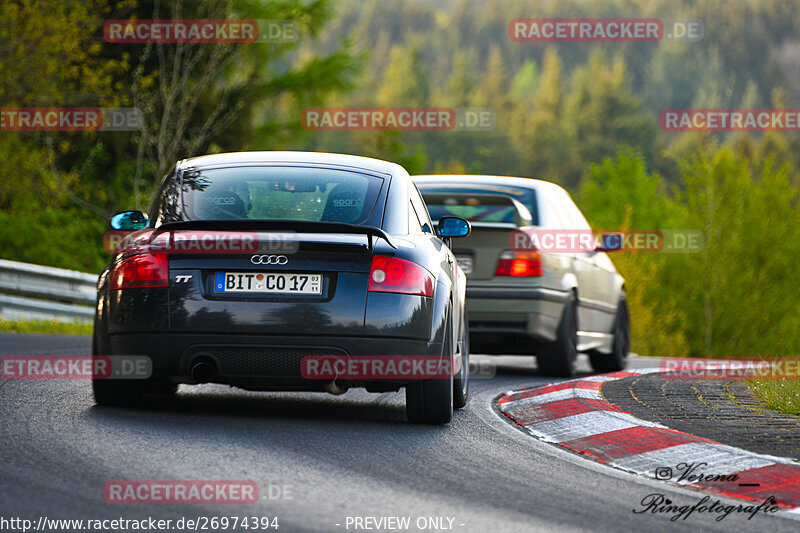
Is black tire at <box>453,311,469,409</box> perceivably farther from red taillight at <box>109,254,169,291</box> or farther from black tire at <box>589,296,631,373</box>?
black tire at <box>589,296,631,373</box>

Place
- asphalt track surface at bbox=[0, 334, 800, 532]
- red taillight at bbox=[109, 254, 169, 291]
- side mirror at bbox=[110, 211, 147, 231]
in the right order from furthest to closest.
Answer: side mirror at bbox=[110, 211, 147, 231] → red taillight at bbox=[109, 254, 169, 291] → asphalt track surface at bbox=[0, 334, 800, 532]

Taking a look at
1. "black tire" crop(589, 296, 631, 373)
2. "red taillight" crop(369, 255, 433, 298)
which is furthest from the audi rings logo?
"black tire" crop(589, 296, 631, 373)

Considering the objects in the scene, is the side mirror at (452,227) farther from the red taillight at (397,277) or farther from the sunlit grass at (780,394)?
the sunlit grass at (780,394)

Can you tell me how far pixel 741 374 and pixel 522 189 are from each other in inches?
103

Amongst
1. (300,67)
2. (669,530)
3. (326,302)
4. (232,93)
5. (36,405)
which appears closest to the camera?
(669,530)

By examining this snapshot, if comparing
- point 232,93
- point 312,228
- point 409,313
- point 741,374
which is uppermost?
point 232,93

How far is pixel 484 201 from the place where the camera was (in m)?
11.6

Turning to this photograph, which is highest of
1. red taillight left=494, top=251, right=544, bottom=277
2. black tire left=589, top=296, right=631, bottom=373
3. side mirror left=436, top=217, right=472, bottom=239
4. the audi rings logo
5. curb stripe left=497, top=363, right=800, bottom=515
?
side mirror left=436, top=217, right=472, bottom=239

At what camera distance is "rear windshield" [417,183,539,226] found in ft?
38.3

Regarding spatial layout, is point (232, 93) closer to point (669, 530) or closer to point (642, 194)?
point (669, 530)

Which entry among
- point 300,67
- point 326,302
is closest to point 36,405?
→ point 326,302

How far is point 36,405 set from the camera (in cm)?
745

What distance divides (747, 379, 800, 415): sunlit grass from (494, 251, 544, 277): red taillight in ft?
8.23

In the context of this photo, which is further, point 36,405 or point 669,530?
point 36,405
